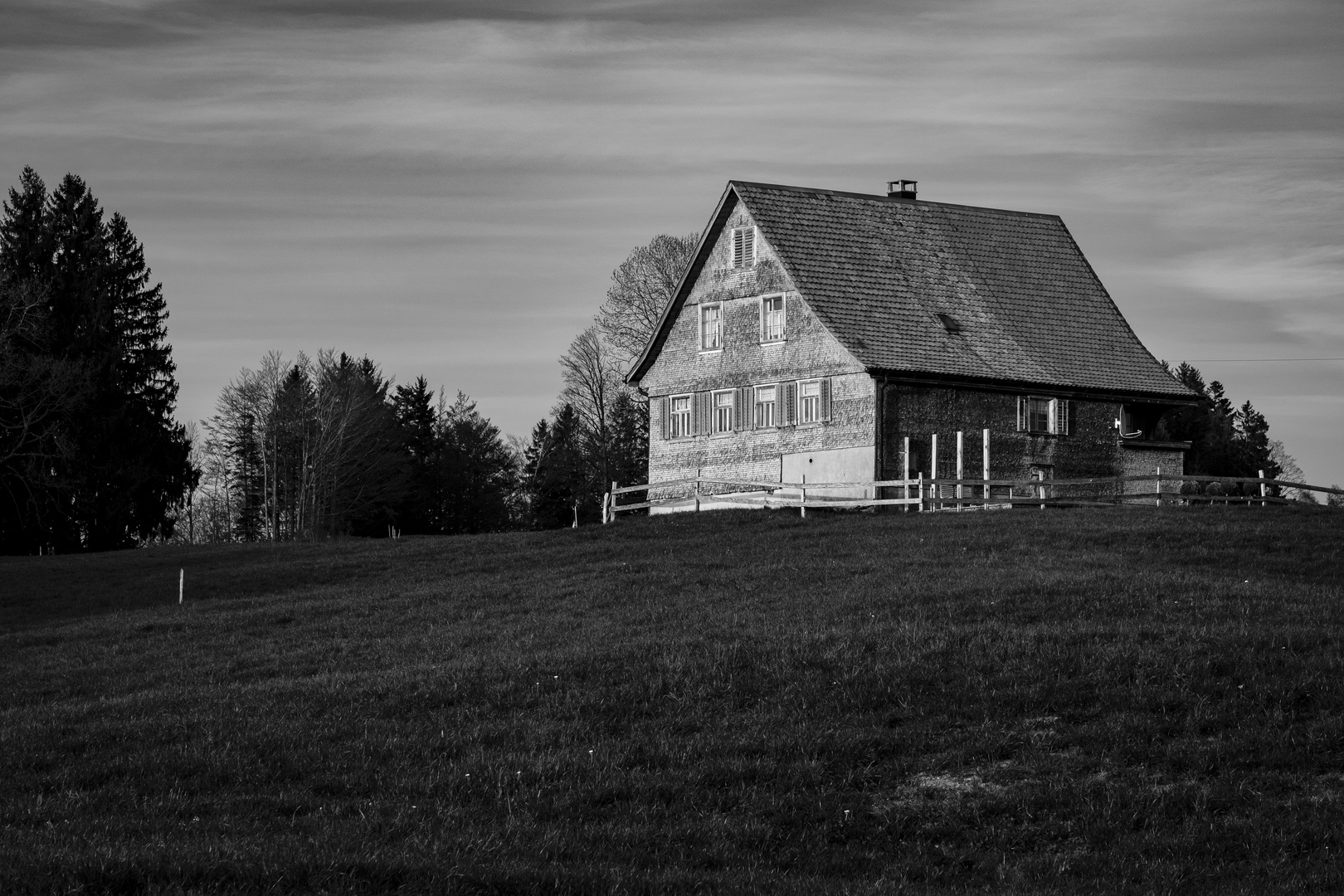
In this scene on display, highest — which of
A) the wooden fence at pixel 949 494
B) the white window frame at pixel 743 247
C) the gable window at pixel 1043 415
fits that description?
the white window frame at pixel 743 247

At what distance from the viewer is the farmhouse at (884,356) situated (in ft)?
157

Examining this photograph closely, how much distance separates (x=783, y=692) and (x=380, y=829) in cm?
632

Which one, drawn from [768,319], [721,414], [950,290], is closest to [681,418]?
[721,414]

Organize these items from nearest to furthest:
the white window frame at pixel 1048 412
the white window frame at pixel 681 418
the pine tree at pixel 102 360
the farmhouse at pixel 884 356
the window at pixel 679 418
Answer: the farmhouse at pixel 884 356, the white window frame at pixel 1048 412, the white window frame at pixel 681 418, the window at pixel 679 418, the pine tree at pixel 102 360

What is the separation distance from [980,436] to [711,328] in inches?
396

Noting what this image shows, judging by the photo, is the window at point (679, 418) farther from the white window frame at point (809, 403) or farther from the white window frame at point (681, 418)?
the white window frame at point (809, 403)

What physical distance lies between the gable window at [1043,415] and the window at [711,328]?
10.2 m

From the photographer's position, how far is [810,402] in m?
49.1

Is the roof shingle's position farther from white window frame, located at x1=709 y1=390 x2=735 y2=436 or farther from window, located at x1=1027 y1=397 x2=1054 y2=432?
white window frame, located at x1=709 y1=390 x2=735 y2=436

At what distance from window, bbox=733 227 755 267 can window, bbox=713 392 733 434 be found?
14.4 feet

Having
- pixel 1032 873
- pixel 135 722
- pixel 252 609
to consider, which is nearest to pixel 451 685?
pixel 135 722

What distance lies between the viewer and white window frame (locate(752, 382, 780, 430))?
164 ft

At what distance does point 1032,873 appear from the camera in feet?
45.3

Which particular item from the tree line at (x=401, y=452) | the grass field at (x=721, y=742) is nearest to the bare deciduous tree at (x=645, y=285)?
the tree line at (x=401, y=452)
